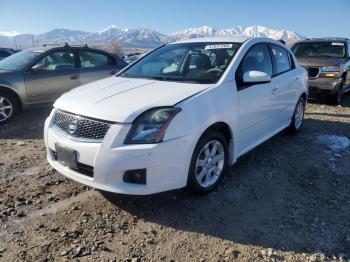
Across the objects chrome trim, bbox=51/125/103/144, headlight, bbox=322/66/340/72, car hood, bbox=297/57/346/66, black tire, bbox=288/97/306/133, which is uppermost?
car hood, bbox=297/57/346/66

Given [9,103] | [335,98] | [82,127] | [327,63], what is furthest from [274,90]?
[335,98]

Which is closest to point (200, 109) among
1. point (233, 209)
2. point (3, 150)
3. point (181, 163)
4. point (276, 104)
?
point (181, 163)

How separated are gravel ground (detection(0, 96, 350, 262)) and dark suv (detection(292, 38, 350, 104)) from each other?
14.5ft

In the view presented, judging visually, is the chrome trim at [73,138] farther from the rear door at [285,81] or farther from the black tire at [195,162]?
the rear door at [285,81]

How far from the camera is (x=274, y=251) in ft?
9.75

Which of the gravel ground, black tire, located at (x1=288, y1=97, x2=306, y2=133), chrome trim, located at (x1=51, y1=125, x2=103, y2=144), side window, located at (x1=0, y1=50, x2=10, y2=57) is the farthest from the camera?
side window, located at (x1=0, y1=50, x2=10, y2=57)

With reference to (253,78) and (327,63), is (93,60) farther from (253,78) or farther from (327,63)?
(327,63)

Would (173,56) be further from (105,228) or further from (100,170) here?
(105,228)

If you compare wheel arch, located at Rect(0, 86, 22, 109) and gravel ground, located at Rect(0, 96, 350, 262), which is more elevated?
wheel arch, located at Rect(0, 86, 22, 109)

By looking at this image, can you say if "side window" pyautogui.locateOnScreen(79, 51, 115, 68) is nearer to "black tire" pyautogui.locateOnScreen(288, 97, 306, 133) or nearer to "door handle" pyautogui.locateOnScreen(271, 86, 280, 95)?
"black tire" pyautogui.locateOnScreen(288, 97, 306, 133)

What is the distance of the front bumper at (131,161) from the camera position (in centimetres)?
309

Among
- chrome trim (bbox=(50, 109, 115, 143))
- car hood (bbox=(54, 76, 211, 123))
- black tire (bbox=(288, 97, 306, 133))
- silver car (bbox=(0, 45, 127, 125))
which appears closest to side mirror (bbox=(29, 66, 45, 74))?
silver car (bbox=(0, 45, 127, 125))

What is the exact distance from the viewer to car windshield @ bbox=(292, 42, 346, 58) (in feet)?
31.7

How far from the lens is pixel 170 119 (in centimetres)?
321
